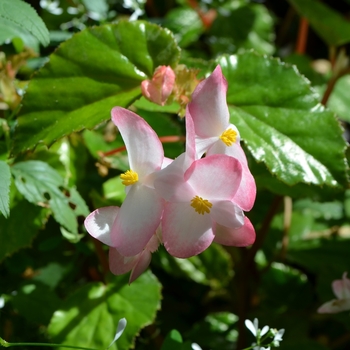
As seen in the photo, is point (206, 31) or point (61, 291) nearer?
point (61, 291)

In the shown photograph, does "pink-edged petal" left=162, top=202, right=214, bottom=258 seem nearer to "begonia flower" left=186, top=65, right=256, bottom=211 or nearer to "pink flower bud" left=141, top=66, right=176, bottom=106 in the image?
"begonia flower" left=186, top=65, right=256, bottom=211

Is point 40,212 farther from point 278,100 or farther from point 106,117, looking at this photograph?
point 278,100

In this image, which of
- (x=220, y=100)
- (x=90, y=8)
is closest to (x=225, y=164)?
(x=220, y=100)

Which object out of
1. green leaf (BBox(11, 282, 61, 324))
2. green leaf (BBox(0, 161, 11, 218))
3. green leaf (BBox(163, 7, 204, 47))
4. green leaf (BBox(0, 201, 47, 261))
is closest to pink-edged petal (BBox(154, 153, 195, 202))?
green leaf (BBox(0, 161, 11, 218))

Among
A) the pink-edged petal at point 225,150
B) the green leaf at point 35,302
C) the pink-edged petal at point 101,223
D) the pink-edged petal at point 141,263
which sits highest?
the pink-edged petal at point 225,150

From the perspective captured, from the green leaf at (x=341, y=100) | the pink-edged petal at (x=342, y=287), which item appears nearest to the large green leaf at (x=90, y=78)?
the pink-edged petal at (x=342, y=287)

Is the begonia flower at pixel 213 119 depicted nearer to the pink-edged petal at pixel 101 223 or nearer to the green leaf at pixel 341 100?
the pink-edged petal at pixel 101 223

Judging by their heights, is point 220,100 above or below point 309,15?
above
